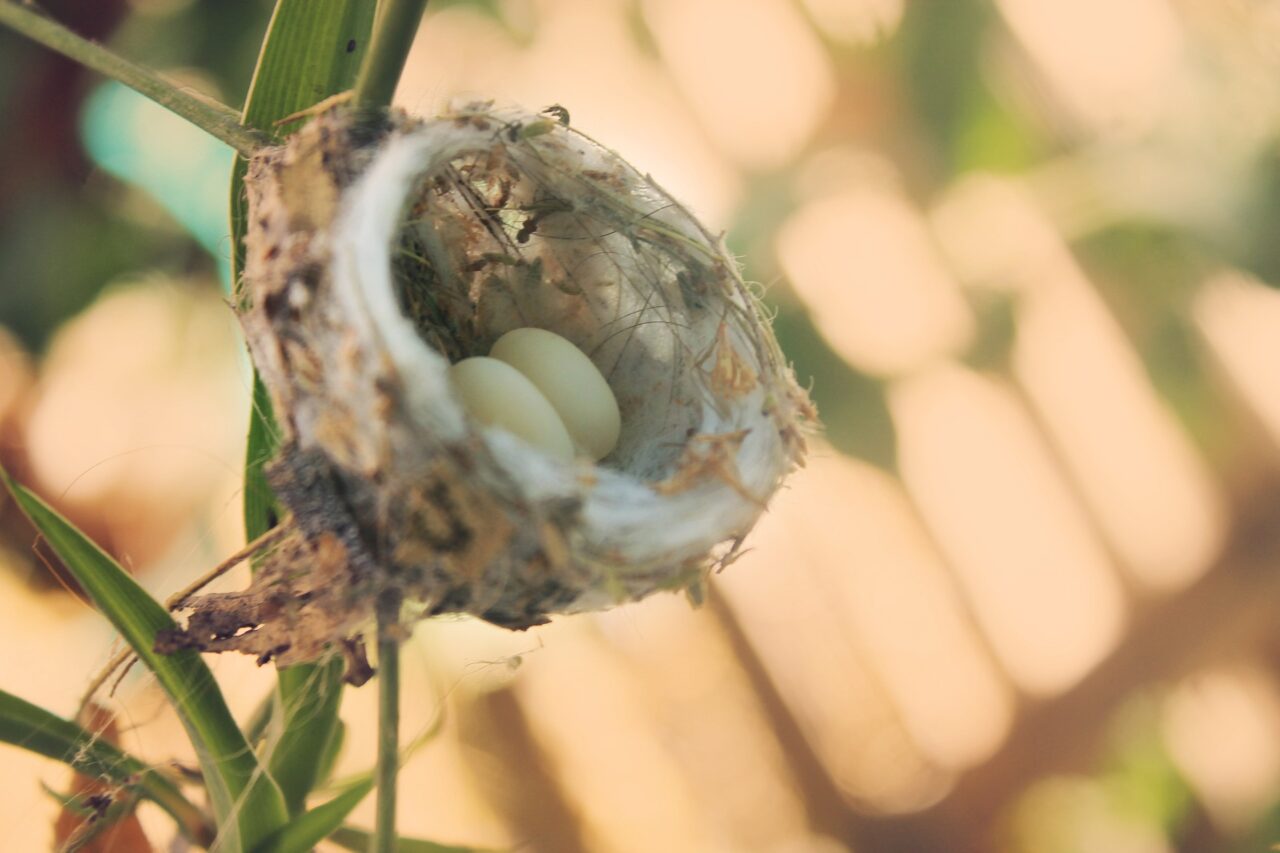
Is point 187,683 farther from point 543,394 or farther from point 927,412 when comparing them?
point 927,412

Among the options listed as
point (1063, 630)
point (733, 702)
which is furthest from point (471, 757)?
point (1063, 630)

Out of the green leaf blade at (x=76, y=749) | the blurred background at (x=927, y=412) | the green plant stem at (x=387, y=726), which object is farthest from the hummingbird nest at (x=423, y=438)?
the blurred background at (x=927, y=412)

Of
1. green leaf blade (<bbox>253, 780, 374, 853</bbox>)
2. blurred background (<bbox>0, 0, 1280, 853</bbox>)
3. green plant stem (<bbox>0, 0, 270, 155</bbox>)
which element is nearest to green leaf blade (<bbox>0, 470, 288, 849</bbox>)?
green leaf blade (<bbox>253, 780, 374, 853</bbox>)

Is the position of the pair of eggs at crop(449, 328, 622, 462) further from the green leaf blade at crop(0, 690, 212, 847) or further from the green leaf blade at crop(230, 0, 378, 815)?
the green leaf blade at crop(0, 690, 212, 847)

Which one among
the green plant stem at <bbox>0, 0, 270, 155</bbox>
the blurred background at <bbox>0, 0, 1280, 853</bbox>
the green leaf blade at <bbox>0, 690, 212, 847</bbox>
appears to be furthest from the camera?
the blurred background at <bbox>0, 0, 1280, 853</bbox>

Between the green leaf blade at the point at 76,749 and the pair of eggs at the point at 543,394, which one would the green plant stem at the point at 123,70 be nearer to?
the pair of eggs at the point at 543,394

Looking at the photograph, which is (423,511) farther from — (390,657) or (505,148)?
(505,148)

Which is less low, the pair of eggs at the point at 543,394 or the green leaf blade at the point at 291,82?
the green leaf blade at the point at 291,82
